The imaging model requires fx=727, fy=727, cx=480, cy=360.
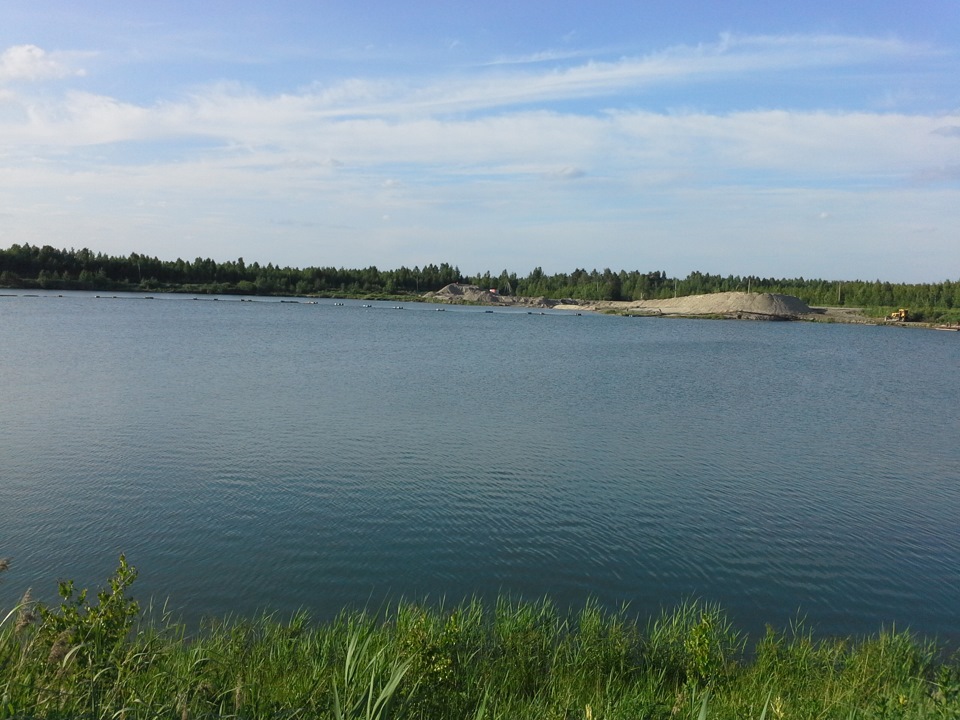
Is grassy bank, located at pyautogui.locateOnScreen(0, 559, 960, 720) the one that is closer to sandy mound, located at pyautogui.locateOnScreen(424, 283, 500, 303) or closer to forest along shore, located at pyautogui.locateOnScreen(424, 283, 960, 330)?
forest along shore, located at pyautogui.locateOnScreen(424, 283, 960, 330)

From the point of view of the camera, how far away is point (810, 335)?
239ft

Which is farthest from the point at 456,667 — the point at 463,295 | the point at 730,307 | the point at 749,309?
the point at 463,295

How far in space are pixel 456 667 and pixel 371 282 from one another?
157334mm

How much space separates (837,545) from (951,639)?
10.6ft

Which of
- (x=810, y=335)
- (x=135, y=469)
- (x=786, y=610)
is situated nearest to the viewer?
(x=786, y=610)

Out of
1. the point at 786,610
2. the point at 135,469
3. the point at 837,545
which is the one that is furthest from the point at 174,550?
the point at 837,545

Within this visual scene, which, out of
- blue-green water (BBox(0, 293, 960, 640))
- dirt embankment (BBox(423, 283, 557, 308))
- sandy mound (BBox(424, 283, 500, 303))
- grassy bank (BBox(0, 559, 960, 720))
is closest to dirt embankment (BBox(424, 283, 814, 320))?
dirt embankment (BBox(423, 283, 557, 308))

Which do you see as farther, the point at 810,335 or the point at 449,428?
the point at 810,335

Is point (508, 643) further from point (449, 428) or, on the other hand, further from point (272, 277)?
point (272, 277)

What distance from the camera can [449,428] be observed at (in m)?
20.7

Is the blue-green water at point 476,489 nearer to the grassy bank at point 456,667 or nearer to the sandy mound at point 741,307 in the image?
the grassy bank at point 456,667

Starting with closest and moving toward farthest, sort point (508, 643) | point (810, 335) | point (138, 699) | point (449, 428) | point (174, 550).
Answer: point (138, 699) → point (508, 643) → point (174, 550) → point (449, 428) → point (810, 335)

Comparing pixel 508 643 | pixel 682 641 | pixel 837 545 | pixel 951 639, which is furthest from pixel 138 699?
pixel 837 545

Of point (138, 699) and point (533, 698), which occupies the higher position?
point (138, 699)
